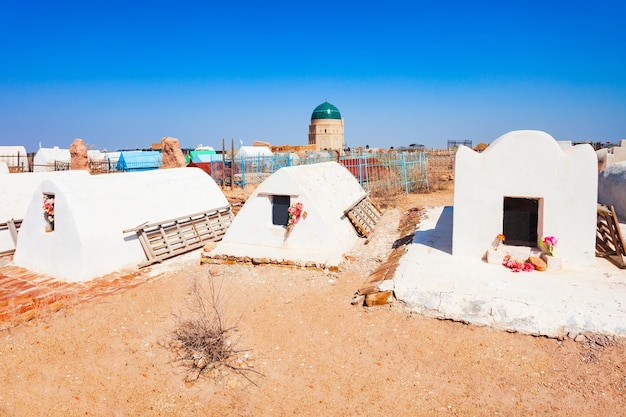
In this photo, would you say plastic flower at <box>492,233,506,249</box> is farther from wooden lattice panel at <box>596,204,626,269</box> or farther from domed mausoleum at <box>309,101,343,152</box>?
domed mausoleum at <box>309,101,343,152</box>

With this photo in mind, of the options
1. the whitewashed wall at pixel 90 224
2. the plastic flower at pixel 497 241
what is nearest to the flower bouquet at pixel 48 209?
the whitewashed wall at pixel 90 224

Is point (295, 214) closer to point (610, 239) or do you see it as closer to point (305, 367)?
point (305, 367)

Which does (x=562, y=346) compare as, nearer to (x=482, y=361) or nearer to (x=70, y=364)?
(x=482, y=361)

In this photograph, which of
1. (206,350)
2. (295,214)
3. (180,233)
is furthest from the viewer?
(180,233)

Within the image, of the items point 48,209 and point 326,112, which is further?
point 326,112

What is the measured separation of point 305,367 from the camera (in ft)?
18.1

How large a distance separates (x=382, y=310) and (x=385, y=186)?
1410 centimetres

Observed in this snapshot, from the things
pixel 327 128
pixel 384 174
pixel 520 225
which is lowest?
pixel 520 225

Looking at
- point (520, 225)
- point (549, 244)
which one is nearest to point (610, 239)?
point (520, 225)

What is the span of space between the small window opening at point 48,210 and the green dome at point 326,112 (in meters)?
47.4

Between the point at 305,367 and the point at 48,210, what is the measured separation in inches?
286

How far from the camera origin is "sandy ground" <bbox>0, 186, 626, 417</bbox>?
4.76 m

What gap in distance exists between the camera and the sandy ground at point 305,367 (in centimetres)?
476

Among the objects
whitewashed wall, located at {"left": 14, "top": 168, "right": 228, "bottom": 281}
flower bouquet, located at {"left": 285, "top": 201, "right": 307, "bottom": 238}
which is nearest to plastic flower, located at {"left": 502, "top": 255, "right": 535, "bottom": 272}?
flower bouquet, located at {"left": 285, "top": 201, "right": 307, "bottom": 238}
